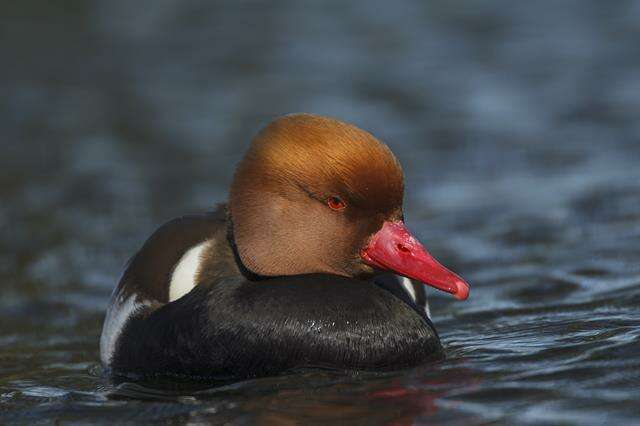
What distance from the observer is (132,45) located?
14672 mm

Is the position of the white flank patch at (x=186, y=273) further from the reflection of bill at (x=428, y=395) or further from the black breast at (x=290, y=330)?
the reflection of bill at (x=428, y=395)

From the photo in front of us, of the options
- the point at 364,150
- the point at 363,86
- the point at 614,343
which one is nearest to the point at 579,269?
the point at 614,343

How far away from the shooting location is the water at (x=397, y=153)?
18.9ft

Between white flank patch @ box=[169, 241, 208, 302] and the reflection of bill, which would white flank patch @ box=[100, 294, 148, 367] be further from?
the reflection of bill

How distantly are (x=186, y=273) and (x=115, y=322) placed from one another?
0.58 metres

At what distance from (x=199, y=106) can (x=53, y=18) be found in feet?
8.91

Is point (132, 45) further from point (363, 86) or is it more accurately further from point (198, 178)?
point (198, 178)

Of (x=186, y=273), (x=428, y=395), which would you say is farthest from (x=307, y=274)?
(x=428, y=395)

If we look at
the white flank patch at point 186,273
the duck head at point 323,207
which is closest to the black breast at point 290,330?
the duck head at point 323,207

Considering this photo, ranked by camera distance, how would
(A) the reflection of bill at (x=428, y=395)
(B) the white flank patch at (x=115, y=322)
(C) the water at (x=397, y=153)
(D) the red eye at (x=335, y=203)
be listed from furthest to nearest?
(B) the white flank patch at (x=115, y=322)
(D) the red eye at (x=335, y=203)
(C) the water at (x=397, y=153)
(A) the reflection of bill at (x=428, y=395)

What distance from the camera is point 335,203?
5.95 m

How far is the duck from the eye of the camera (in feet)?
19.0

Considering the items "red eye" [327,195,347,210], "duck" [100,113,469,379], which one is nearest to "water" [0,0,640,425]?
"duck" [100,113,469,379]

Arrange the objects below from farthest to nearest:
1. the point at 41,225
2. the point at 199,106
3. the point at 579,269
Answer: the point at 199,106
the point at 41,225
the point at 579,269
